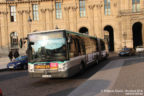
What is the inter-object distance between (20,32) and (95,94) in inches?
1394

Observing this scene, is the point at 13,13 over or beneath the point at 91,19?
over

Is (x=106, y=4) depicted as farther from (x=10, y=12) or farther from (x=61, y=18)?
(x=10, y=12)

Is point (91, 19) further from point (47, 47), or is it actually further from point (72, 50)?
point (47, 47)

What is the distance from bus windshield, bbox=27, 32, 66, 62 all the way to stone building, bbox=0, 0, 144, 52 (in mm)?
26448

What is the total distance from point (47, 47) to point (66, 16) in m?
29.5

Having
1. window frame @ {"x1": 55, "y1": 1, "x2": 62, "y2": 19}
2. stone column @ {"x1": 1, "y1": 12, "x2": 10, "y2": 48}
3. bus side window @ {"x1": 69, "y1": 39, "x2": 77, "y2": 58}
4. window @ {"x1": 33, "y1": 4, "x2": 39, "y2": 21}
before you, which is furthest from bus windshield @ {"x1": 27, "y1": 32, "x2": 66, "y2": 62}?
stone column @ {"x1": 1, "y1": 12, "x2": 10, "y2": 48}

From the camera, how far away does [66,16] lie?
3744 cm

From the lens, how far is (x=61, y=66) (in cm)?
859

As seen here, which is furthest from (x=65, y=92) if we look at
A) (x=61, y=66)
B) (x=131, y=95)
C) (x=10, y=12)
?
(x=10, y=12)

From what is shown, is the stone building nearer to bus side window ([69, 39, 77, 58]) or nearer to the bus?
bus side window ([69, 39, 77, 58])

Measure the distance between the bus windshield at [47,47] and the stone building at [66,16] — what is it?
2645 cm

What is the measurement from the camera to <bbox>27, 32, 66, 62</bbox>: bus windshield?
28.6 ft

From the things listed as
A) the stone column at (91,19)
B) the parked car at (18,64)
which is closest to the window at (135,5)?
the stone column at (91,19)

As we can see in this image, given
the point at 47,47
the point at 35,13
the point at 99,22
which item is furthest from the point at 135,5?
the point at 47,47
